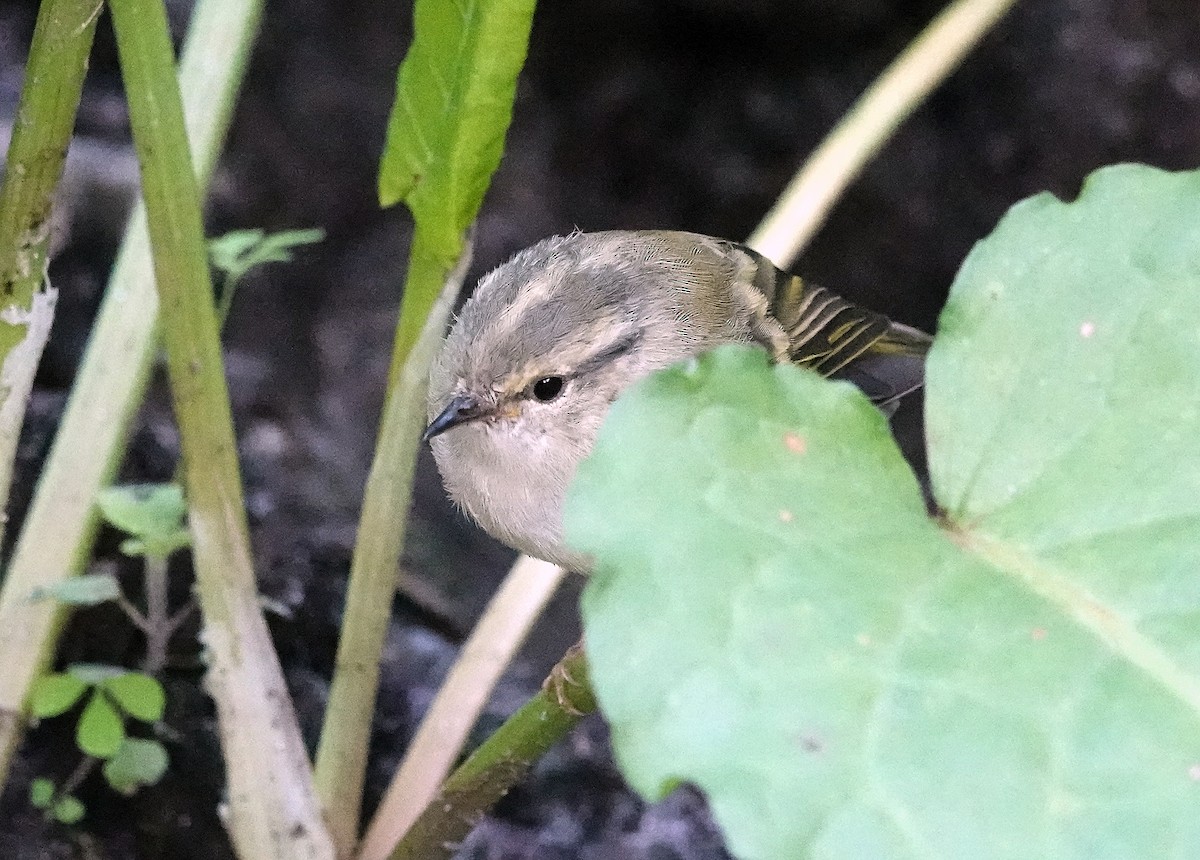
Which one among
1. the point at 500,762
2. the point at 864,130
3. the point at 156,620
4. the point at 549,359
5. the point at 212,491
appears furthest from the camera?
the point at 864,130

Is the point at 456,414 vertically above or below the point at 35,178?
below

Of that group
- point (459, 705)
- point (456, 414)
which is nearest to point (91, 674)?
point (459, 705)

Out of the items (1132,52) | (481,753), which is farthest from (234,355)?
(1132,52)

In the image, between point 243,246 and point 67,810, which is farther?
point 243,246

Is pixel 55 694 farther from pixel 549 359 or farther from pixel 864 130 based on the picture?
pixel 864 130

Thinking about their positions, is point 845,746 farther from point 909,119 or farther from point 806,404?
point 909,119

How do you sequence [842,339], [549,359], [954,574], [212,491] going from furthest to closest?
[842,339] < [549,359] < [212,491] < [954,574]
